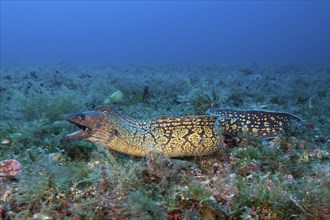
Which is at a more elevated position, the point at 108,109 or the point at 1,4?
the point at 1,4

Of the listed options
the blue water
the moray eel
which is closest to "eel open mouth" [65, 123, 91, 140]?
the moray eel

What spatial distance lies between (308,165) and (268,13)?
569 feet

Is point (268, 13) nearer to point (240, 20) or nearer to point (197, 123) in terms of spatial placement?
point (240, 20)

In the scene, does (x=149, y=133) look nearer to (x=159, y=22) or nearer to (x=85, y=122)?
(x=85, y=122)

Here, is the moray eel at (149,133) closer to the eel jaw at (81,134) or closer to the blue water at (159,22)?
the eel jaw at (81,134)

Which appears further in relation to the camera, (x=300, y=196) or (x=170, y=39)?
(x=170, y=39)

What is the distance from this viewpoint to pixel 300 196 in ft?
9.34

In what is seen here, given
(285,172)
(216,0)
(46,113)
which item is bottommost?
(285,172)

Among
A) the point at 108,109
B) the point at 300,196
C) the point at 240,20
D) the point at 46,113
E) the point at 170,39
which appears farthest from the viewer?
the point at 240,20

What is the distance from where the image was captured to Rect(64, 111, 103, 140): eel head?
4133 mm

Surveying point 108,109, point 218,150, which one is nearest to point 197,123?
point 218,150

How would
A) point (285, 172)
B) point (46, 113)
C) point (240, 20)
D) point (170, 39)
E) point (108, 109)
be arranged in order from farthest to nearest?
1. point (240, 20)
2. point (170, 39)
3. point (46, 113)
4. point (108, 109)
5. point (285, 172)

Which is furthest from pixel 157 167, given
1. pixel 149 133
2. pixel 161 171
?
pixel 149 133

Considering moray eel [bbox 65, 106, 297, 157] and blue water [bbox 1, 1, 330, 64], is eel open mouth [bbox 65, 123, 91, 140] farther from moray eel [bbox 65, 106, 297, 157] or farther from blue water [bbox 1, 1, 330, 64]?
blue water [bbox 1, 1, 330, 64]
